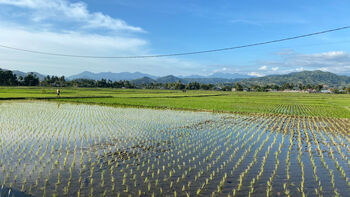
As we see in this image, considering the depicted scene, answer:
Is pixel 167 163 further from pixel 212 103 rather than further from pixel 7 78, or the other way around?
pixel 7 78

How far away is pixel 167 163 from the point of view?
629cm

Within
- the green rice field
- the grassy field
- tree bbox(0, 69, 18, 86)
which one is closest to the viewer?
the green rice field

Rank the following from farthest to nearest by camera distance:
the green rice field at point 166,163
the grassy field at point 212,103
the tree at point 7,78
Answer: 1. the tree at point 7,78
2. the grassy field at point 212,103
3. the green rice field at point 166,163

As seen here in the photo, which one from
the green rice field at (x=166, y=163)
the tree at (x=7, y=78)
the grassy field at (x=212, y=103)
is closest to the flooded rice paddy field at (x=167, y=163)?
the green rice field at (x=166, y=163)

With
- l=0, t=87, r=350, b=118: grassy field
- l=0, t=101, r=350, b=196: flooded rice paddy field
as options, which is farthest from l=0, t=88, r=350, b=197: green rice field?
l=0, t=87, r=350, b=118: grassy field

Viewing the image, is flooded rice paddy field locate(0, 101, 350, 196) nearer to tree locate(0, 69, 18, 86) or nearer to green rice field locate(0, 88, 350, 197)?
green rice field locate(0, 88, 350, 197)

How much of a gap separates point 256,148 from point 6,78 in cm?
10777

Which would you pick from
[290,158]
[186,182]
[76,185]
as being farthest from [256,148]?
[76,185]

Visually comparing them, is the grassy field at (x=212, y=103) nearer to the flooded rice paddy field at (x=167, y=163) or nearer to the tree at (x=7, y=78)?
the flooded rice paddy field at (x=167, y=163)

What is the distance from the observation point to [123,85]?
12256 centimetres

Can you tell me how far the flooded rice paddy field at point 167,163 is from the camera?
15.6 feet

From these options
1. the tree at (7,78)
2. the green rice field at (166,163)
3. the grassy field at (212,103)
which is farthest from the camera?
the tree at (7,78)

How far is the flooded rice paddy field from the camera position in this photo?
4.74 meters

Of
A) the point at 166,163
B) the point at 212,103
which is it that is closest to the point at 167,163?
the point at 166,163
